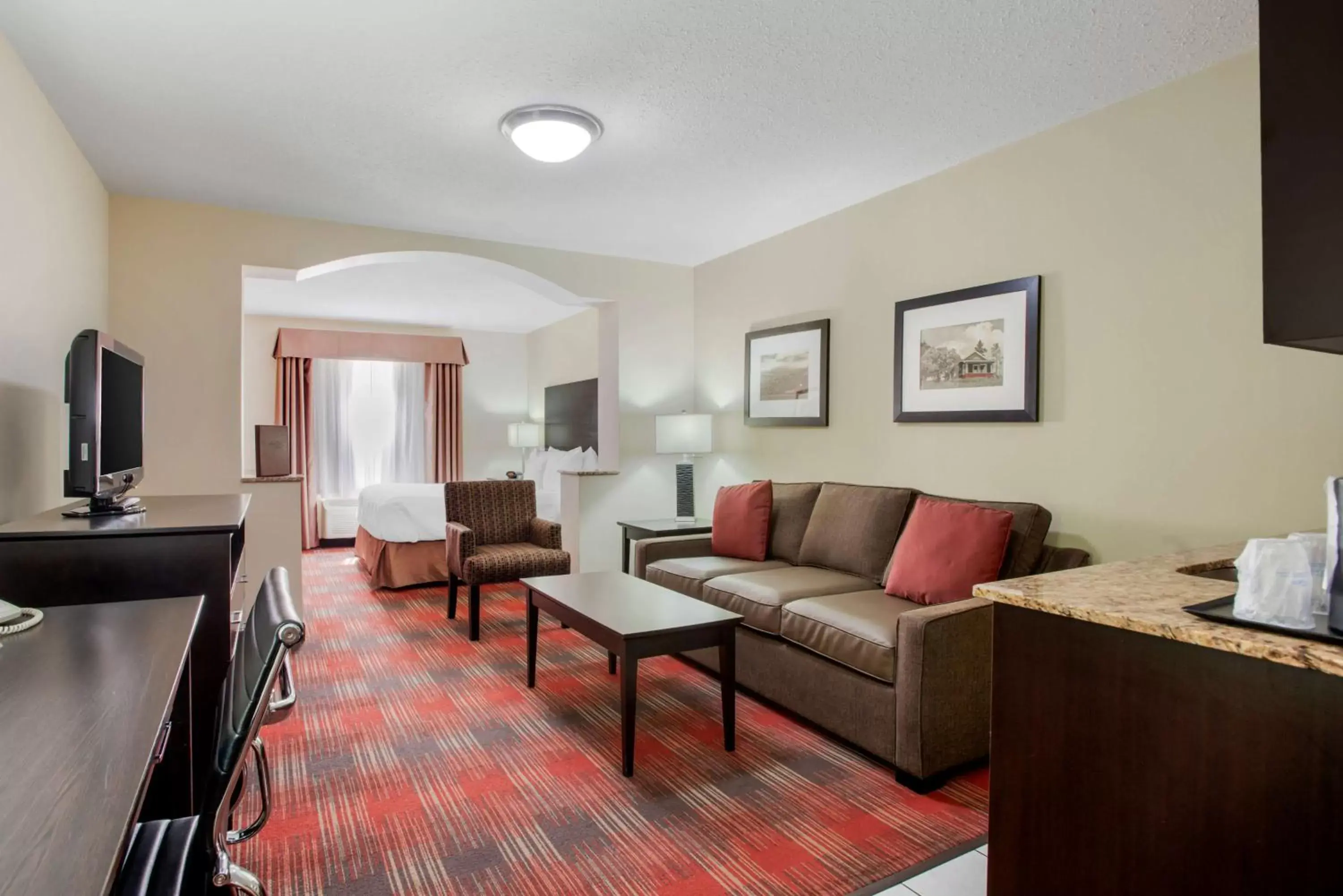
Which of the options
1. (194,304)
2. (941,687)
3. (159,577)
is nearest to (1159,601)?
(941,687)

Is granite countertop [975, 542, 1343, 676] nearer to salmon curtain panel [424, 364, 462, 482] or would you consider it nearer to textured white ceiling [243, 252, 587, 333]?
textured white ceiling [243, 252, 587, 333]

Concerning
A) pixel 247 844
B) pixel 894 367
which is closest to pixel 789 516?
pixel 894 367

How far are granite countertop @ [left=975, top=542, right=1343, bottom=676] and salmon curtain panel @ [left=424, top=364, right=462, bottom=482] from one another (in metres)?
7.43

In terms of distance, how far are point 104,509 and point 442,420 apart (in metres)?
5.96

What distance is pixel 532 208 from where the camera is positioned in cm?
402

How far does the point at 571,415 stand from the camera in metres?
7.34

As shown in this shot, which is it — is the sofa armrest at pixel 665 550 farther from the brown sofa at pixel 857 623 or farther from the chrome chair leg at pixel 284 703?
the chrome chair leg at pixel 284 703

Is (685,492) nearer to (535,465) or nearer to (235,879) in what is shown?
(535,465)

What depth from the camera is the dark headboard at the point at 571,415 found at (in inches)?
273

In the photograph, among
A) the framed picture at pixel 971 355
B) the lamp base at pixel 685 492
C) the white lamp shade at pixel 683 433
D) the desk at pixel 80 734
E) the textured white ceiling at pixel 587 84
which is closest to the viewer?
the desk at pixel 80 734

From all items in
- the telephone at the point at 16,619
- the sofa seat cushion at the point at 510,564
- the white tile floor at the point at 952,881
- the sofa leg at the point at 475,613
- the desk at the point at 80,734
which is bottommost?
the white tile floor at the point at 952,881

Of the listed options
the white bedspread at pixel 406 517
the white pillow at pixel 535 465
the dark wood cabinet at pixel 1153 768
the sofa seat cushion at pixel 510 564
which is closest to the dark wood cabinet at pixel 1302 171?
the dark wood cabinet at pixel 1153 768

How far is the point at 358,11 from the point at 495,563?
2.85m

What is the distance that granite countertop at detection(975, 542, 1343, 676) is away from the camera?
3.53 feet
